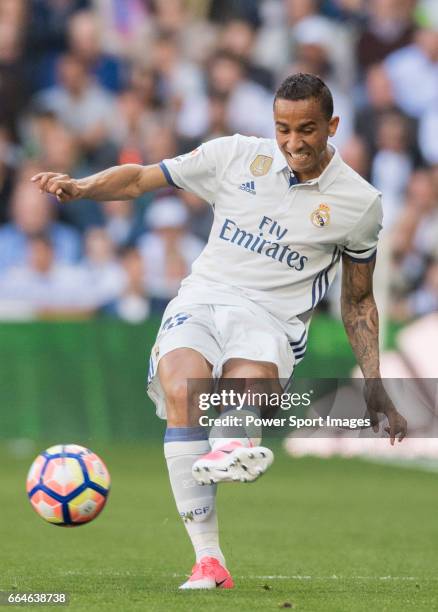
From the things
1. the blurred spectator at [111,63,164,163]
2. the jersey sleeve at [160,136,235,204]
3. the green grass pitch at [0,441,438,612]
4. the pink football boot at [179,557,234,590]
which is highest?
the blurred spectator at [111,63,164,163]

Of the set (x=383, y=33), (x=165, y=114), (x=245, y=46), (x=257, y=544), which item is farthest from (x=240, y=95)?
(x=257, y=544)

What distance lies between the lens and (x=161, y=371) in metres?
6.36

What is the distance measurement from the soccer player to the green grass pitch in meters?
0.54

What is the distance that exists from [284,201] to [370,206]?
1.38 feet

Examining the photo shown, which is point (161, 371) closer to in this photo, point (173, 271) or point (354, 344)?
point (354, 344)

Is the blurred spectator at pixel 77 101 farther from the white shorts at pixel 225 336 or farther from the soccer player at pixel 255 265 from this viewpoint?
the white shorts at pixel 225 336

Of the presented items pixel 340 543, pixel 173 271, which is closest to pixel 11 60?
pixel 173 271

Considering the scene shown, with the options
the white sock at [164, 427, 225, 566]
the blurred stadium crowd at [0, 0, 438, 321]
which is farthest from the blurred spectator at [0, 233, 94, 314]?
the white sock at [164, 427, 225, 566]

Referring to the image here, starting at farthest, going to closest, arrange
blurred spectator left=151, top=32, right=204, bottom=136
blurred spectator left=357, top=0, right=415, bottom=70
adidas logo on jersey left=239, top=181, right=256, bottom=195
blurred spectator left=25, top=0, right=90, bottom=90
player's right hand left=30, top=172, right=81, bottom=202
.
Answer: blurred spectator left=357, top=0, right=415, bottom=70
blurred spectator left=25, top=0, right=90, bottom=90
blurred spectator left=151, top=32, right=204, bottom=136
adidas logo on jersey left=239, top=181, right=256, bottom=195
player's right hand left=30, top=172, right=81, bottom=202

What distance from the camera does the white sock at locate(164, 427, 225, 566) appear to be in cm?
635

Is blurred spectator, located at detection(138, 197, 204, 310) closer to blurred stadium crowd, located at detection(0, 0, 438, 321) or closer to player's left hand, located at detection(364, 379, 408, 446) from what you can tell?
blurred stadium crowd, located at detection(0, 0, 438, 321)

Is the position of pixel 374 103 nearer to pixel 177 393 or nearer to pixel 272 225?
pixel 272 225

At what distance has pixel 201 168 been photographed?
6.80 metres

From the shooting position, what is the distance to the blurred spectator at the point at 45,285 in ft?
52.5
